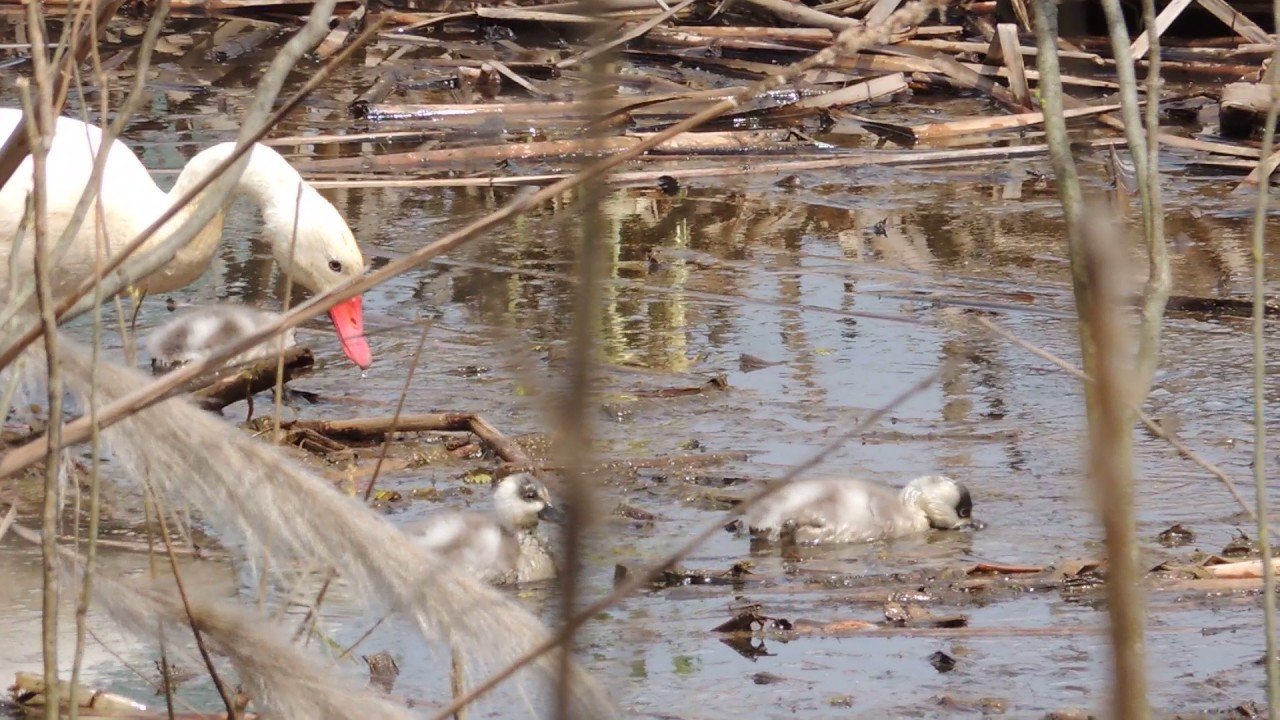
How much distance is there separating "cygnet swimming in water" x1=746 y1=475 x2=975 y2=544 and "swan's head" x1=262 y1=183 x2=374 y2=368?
63.3 inches

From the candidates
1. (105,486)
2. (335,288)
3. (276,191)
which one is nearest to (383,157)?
(276,191)

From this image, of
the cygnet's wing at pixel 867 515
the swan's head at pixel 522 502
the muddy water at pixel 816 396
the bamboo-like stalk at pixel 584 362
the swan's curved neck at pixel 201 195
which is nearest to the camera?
the bamboo-like stalk at pixel 584 362

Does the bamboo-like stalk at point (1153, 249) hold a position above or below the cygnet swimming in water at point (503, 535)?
above

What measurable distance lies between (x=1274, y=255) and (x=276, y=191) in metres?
3.66

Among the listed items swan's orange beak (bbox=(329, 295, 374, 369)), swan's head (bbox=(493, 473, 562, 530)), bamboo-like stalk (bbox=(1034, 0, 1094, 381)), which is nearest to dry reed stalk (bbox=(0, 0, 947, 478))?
bamboo-like stalk (bbox=(1034, 0, 1094, 381))

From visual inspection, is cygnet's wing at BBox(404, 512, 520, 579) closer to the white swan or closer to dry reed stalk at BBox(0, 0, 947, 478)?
the white swan

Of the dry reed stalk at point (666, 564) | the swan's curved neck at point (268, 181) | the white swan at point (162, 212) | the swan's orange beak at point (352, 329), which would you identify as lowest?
the dry reed stalk at point (666, 564)

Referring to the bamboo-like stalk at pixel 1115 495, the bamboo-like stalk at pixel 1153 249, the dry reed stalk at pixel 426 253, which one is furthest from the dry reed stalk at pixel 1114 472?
the bamboo-like stalk at pixel 1153 249

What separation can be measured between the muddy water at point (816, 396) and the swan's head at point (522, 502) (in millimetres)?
195

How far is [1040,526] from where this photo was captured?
4.08 meters

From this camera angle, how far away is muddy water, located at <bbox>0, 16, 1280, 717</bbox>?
3.09 metres

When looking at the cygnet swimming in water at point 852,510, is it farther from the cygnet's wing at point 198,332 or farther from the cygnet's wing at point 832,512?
the cygnet's wing at point 198,332

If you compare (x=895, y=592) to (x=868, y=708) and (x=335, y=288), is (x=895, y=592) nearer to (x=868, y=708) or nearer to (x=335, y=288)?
(x=868, y=708)

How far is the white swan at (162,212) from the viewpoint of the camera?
4.58 meters
